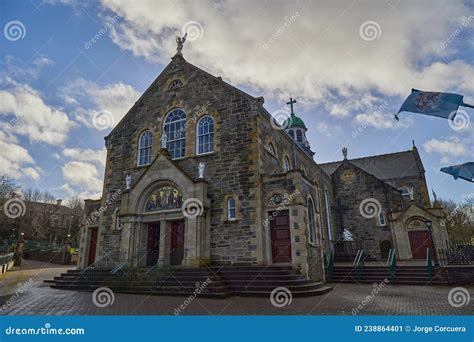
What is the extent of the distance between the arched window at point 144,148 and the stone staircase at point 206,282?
6.93m

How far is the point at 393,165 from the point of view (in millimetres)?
33188

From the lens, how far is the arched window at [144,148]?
18.6 m

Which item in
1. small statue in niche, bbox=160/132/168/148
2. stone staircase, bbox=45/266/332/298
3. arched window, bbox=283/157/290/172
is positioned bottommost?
stone staircase, bbox=45/266/332/298

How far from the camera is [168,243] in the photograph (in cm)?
1574

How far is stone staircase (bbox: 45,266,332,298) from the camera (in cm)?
1179

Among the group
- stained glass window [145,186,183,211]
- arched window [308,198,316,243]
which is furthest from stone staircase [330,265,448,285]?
stained glass window [145,186,183,211]
